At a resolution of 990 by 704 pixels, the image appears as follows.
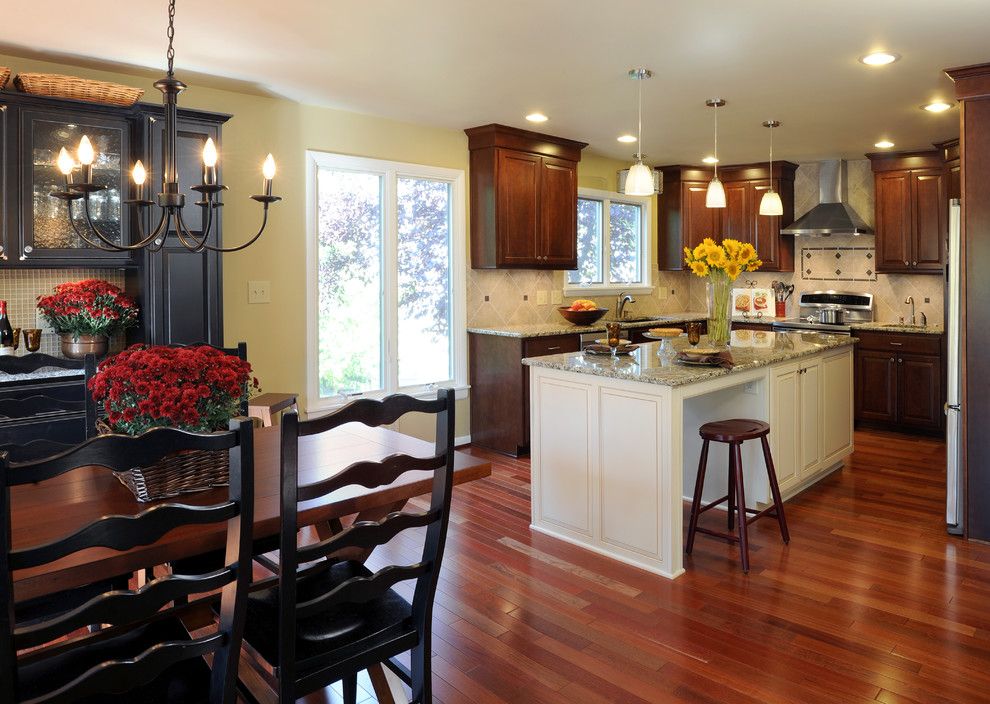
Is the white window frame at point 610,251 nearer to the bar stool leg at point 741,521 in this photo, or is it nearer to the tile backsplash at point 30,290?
the bar stool leg at point 741,521

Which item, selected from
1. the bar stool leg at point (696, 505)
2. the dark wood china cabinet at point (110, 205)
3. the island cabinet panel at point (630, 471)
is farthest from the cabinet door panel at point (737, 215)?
the dark wood china cabinet at point (110, 205)

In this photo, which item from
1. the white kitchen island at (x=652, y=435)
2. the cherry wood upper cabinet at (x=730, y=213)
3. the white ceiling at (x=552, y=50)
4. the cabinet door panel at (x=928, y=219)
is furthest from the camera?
the cherry wood upper cabinet at (x=730, y=213)

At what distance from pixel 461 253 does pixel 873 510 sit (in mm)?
3216

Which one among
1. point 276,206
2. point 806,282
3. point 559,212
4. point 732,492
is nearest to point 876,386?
point 806,282

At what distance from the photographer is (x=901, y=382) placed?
241 inches

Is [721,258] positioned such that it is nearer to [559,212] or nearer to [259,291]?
[559,212]

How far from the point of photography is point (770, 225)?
7.14 meters

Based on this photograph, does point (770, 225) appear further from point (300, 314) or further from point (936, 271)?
point (300, 314)

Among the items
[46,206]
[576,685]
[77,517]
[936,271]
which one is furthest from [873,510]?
[46,206]

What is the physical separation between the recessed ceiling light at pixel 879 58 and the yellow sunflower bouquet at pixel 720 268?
1.06 meters

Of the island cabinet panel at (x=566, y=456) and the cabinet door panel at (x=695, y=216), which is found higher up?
the cabinet door panel at (x=695, y=216)

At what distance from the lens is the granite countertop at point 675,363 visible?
327 cm

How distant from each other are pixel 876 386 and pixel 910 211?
5.02 ft

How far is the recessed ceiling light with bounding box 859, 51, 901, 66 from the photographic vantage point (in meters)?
3.65
